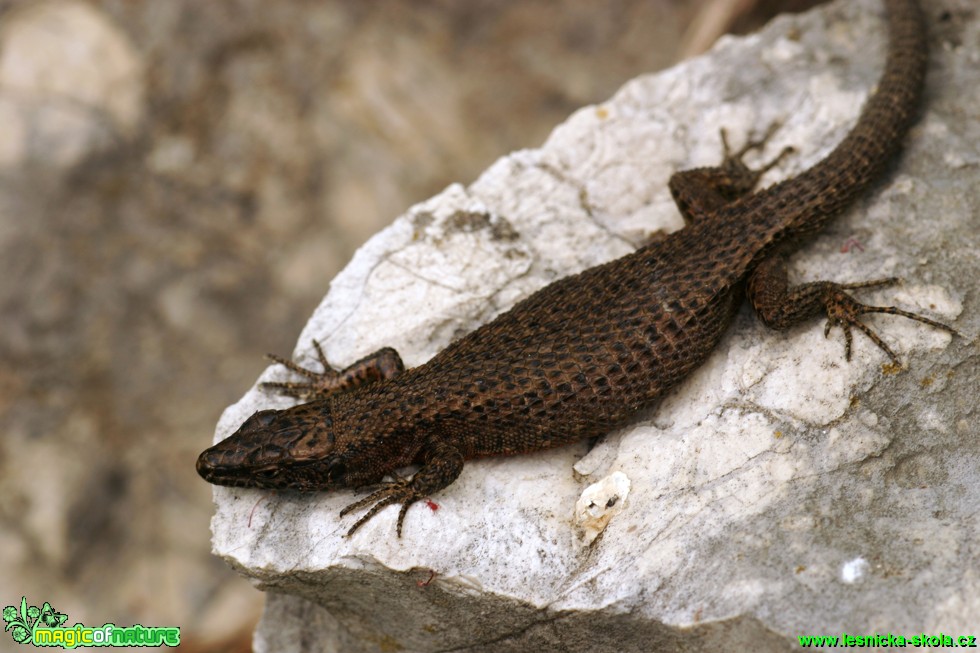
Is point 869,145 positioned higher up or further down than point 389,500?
higher up

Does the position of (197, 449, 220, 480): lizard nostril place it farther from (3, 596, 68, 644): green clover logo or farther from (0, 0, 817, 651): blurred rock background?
(0, 0, 817, 651): blurred rock background

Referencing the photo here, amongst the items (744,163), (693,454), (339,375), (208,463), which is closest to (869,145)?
(744,163)

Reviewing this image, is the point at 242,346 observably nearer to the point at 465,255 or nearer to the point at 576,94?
the point at 465,255

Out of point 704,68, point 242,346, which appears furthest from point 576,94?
point 242,346

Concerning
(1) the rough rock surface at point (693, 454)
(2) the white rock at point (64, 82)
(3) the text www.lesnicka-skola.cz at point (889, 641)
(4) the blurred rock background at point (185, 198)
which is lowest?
(3) the text www.lesnicka-skola.cz at point (889, 641)

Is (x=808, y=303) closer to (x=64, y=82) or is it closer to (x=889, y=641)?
(x=889, y=641)

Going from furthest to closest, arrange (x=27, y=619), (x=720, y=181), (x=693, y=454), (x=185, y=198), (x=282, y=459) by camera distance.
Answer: (x=185, y=198), (x=27, y=619), (x=720, y=181), (x=282, y=459), (x=693, y=454)

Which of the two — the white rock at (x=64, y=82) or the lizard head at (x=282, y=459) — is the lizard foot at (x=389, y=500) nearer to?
the lizard head at (x=282, y=459)

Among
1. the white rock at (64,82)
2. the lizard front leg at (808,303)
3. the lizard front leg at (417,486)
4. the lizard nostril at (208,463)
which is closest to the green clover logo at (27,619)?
the lizard nostril at (208,463)
